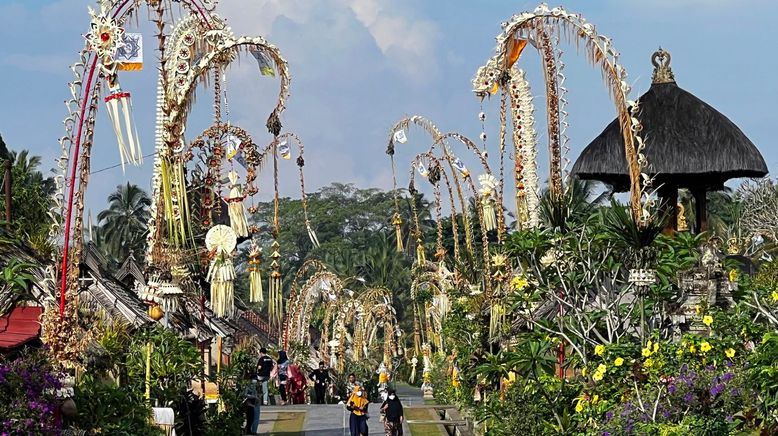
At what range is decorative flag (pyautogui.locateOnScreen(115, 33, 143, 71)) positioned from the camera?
15.7 metres

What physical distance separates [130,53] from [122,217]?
182 feet

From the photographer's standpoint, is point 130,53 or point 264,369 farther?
point 264,369

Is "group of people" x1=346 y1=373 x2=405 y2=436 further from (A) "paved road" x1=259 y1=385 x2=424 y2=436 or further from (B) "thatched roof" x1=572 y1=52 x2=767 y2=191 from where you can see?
(B) "thatched roof" x1=572 y1=52 x2=767 y2=191

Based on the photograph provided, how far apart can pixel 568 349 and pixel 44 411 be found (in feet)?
29.1

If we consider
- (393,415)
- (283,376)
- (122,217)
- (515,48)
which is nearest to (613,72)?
(515,48)

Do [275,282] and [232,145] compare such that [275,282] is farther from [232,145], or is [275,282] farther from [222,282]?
[222,282]

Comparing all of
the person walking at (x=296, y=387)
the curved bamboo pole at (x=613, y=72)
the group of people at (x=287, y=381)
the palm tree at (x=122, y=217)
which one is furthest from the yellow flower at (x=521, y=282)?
the palm tree at (x=122, y=217)

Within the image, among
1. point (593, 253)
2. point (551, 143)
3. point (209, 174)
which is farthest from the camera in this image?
point (209, 174)

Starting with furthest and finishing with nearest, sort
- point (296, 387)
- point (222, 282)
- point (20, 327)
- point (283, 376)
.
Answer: point (296, 387), point (283, 376), point (222, 282), point (20, 327)

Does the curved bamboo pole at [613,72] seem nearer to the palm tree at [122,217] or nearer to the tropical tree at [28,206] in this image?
the tropical tree at [28,206]

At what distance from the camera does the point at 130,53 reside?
51.7ft

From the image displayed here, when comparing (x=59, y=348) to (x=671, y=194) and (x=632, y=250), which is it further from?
(x=671, y=194)

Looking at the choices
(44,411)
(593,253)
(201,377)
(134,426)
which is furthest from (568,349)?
(44,411)

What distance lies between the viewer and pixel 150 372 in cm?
1777
